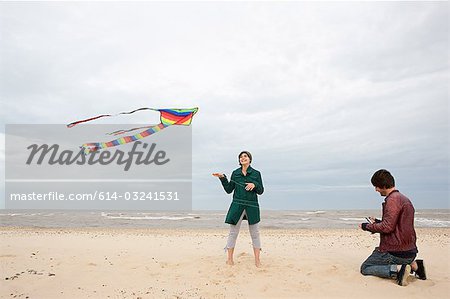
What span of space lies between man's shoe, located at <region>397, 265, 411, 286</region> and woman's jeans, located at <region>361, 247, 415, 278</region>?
3.9 inches

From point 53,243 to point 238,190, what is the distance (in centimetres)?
604

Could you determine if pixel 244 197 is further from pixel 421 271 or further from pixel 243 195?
pixel 421 271

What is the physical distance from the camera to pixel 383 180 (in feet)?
19.3

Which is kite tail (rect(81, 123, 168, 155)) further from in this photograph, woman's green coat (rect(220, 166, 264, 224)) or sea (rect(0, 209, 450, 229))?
sea (rect(0, 209, 450, 229))

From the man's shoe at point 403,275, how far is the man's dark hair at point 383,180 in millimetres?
1190

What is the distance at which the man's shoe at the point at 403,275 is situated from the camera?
5539mm

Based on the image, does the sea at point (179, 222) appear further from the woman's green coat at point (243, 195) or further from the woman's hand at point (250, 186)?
the woman's hand at point (250, 186)

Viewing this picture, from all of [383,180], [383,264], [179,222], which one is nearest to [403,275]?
[383,264]

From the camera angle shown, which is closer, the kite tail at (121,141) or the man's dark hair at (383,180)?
the man's dark hair at (383,180)

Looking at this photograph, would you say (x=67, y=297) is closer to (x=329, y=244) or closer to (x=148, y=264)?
(x=148, y=264)

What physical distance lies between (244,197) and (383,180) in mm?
2390

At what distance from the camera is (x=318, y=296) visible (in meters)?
5.34

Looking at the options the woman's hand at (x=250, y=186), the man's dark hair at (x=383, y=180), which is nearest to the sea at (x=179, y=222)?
the woman's hand at (x=250, y=186)

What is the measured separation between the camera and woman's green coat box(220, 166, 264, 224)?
6.98 meters
